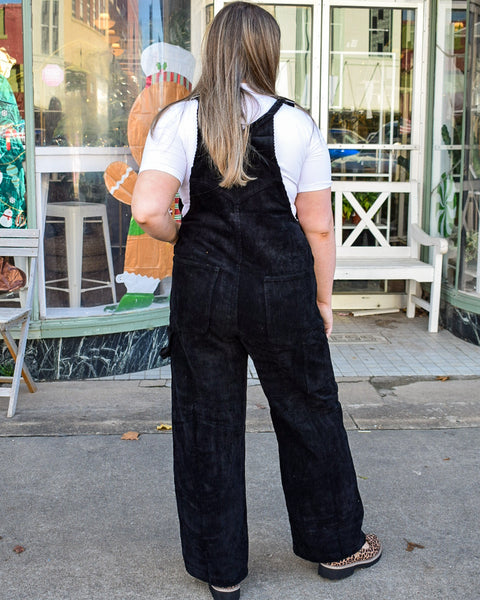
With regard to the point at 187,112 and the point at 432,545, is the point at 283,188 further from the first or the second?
the point at 432,545

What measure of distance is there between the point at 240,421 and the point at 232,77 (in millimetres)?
1141

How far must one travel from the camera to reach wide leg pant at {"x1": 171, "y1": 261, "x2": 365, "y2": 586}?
104 inches

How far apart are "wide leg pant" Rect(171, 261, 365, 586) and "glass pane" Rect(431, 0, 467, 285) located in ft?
13.1

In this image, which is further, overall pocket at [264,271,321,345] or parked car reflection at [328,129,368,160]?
parked car reflection at [328,129,368,160]

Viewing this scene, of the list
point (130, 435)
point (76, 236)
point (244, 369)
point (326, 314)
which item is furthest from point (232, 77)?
point (76, 236)

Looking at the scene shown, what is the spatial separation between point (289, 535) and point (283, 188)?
4.99ft

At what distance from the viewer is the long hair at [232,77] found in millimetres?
2496

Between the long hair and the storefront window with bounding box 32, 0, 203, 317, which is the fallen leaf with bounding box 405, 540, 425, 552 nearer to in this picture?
the long hair

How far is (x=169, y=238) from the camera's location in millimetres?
2727

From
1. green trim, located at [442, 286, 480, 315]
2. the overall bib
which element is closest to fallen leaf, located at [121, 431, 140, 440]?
the overall bib

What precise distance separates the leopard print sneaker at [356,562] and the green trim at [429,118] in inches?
172

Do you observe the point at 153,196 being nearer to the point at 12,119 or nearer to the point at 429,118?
the point at 12,119

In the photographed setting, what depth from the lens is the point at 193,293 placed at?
265 cm

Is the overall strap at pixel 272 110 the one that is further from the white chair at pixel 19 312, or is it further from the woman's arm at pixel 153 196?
the white chair at pixel 19 312
